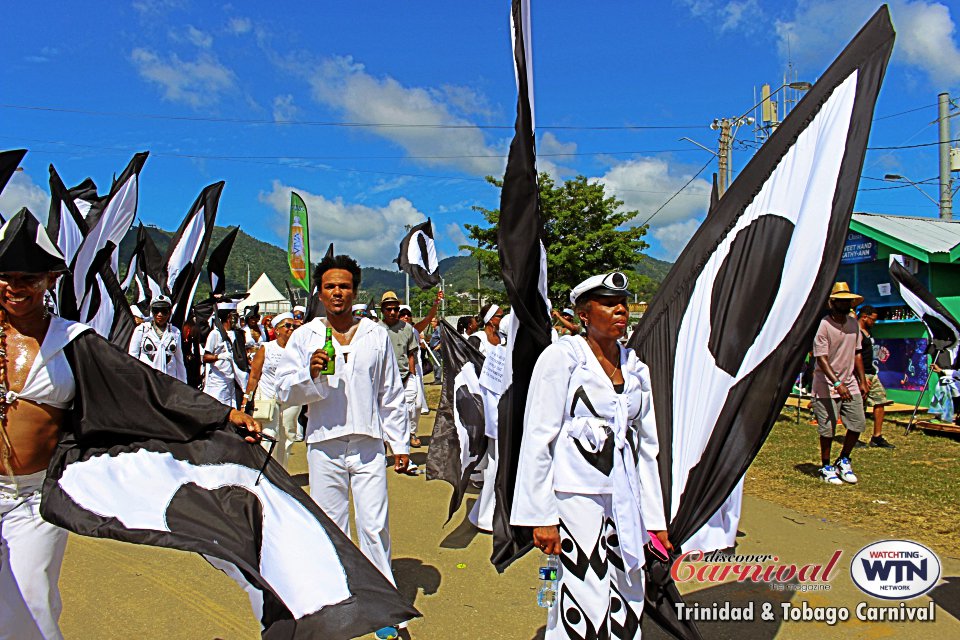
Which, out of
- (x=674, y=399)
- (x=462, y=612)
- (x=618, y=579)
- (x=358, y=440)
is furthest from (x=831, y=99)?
(x=462, y=612)

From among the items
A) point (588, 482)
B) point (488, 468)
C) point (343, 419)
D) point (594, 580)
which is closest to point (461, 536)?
point (488, 468)

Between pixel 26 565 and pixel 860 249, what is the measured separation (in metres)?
14.8

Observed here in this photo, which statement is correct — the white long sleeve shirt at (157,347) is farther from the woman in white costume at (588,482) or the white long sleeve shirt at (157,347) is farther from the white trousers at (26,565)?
the woman in white costume at (588,482)

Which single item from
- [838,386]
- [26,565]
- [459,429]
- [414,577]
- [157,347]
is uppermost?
[838,386]

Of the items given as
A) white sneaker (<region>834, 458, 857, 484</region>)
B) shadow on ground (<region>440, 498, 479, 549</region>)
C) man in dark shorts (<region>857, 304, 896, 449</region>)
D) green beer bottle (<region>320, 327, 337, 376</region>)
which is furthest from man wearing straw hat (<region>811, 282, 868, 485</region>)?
green beer bottle (<region>320, 327, 337, 376</region>)

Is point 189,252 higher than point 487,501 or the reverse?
higher

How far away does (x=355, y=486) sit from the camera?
4.20 metres

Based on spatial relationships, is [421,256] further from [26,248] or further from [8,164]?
[26,248]

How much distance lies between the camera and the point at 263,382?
8141 millimetres

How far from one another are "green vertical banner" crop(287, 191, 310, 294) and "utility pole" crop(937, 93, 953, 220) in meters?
17.7

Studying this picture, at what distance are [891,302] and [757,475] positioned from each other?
7537mm

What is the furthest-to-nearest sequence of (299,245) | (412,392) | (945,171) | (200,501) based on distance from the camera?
(945,171) < (299,245) < (412,392) < (200,501)

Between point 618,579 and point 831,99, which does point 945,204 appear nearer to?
point 831,99

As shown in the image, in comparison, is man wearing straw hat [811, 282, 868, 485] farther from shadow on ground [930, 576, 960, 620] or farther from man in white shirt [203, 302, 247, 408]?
man in white shirt [203, 302, 247, 408]
